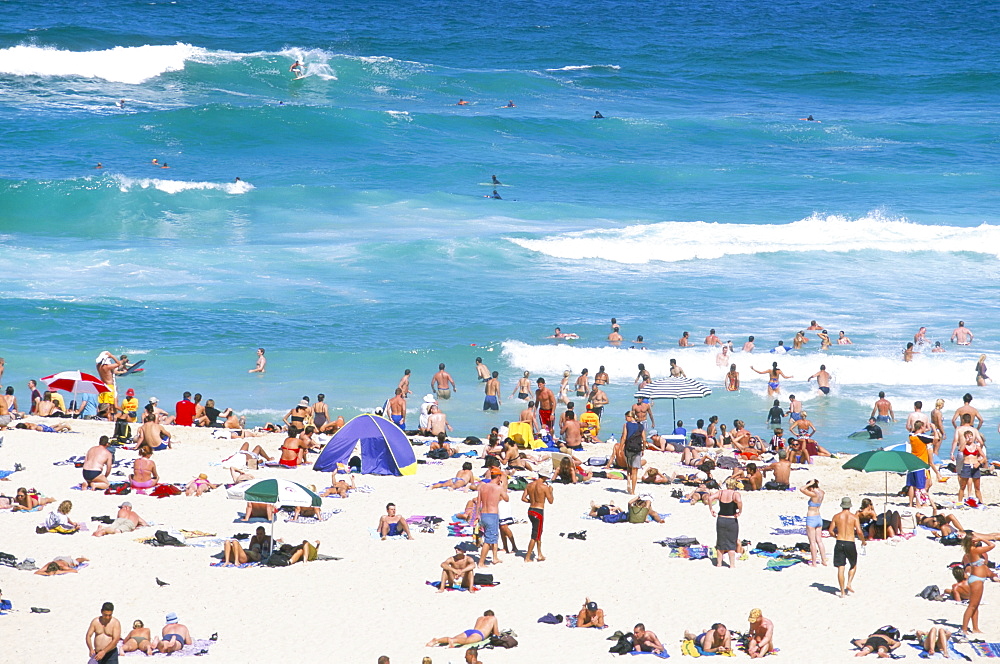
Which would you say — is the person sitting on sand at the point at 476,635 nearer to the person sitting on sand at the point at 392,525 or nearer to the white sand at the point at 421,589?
the white sand at the point at 421,589

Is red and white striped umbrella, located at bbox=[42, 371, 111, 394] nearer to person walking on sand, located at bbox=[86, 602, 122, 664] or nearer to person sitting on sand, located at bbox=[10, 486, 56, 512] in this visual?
person sitting on sand, located at bbox=[10, 486, 56, 512]

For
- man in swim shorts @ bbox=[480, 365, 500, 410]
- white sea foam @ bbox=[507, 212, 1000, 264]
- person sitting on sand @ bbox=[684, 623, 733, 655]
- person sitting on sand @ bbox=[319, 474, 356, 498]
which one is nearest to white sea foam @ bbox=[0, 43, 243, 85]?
white sea foam @ bbox=[507, 212, 1000, 264]

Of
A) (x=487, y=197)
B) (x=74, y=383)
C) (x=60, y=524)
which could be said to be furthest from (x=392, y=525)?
(x=487, y=197)

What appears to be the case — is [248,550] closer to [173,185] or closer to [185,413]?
[185,413]

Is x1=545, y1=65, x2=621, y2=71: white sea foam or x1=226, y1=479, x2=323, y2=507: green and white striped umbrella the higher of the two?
x1=545, y1=65, x2=621, y2=71: white sea foam

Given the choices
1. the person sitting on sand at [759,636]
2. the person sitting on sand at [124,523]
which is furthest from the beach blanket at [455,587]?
the person sitting on sand at [124,523]
